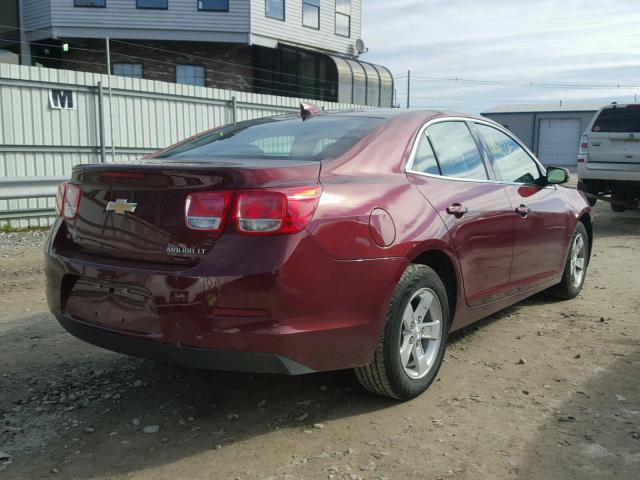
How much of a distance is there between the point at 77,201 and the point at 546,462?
8.50ft

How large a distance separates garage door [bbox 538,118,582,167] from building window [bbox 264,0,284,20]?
19.0 m

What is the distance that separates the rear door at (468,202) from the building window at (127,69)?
18917 millimetres

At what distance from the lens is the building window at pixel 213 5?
20.8 m

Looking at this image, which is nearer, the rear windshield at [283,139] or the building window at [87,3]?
the rear windshield at [283,139]

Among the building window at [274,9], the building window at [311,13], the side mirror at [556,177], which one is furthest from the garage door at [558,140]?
the side mirror at [556,177]

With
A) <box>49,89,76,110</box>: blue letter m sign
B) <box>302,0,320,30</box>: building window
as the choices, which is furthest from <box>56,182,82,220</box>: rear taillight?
<box>302,0,320,30</box>: building window

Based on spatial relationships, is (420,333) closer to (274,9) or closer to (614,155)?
(614,155)

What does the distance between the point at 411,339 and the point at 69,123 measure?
9007 mm

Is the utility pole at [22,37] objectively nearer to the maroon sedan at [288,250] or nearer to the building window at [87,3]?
the building window at [87,3]

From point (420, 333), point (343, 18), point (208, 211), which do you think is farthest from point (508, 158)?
point (343, 18)

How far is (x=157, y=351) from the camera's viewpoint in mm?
2912

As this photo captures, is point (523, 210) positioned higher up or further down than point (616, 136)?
further down

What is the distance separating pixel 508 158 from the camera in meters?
4.75

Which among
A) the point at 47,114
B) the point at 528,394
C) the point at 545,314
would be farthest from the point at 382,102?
the point at 528,394
